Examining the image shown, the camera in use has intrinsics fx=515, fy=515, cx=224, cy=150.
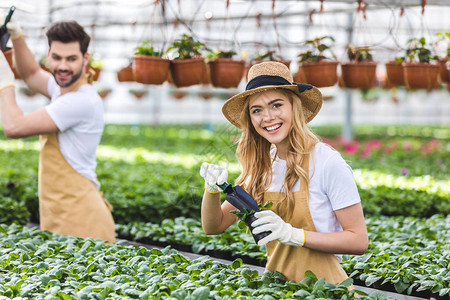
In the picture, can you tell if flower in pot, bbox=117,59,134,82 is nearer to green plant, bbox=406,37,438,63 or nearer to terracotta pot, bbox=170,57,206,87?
terracotta pot, bbox=170,57,206,87

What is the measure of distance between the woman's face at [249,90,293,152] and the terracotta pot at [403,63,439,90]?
232 cm

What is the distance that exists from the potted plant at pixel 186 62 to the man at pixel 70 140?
0.68 meters

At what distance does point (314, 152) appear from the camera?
2.13 meters

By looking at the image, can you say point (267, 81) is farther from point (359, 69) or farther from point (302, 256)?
point (359, 69)

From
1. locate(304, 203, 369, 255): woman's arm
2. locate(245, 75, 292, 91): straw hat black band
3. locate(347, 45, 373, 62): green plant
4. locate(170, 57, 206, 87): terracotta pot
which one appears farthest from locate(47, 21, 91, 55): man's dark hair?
locate(347, 45, 373, 62): green plant

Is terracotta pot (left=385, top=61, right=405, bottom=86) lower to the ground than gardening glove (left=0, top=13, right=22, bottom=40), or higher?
lower

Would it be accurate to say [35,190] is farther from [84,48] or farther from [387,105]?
[387,105]

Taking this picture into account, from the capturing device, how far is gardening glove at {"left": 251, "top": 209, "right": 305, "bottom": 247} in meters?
1.86

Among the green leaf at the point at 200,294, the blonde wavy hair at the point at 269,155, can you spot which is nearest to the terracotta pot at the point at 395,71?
the blonde wavy hair at the point at 269,155

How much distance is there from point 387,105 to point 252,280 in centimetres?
3646

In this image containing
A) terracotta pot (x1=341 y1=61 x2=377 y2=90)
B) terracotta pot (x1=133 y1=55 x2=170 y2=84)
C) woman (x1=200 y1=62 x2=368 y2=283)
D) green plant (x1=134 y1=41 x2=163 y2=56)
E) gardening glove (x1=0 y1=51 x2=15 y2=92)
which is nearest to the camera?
woman (x1=200 y1=62 x2=368 y2=283)

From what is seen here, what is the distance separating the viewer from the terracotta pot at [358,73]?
3.98 metres

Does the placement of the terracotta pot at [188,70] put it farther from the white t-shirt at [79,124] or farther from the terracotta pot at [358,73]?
the terracotta pot at [358,73]

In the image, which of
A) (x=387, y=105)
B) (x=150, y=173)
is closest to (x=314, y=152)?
(x=150, y=173)
